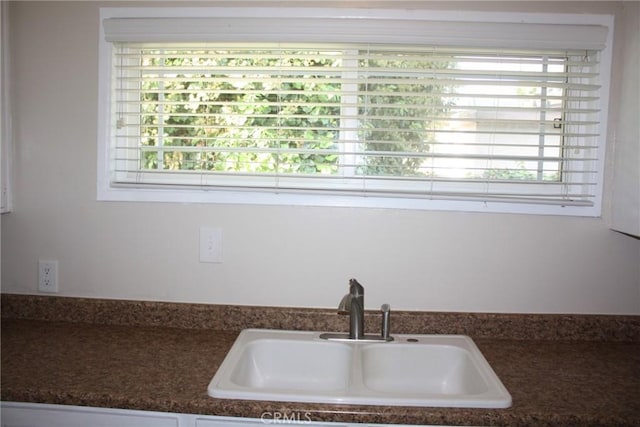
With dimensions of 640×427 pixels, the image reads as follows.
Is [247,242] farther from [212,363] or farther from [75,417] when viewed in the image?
[75,417]

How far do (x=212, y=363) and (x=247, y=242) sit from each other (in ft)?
1.60

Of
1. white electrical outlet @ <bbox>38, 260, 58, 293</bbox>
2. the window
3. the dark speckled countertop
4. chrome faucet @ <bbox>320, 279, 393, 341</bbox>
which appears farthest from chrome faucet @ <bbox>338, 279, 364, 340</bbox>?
white electrical outlet @ <bbox>38, 260, 58, 293</bbox>

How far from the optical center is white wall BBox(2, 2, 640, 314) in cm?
197

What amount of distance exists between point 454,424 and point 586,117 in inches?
48.0

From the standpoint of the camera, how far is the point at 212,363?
166cm

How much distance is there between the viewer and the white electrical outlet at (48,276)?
80.7 inches

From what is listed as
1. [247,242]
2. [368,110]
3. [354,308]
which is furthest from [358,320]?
[368,110]

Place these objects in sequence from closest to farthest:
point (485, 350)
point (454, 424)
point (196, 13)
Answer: point (454, 424), point (485, 350), point (196, 13)

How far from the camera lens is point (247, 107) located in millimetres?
2006

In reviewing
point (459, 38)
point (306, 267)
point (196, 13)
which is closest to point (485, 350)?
point (306, 267)

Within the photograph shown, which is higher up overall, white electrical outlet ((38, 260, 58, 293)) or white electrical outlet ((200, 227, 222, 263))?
white electrical outlet ((200, 227, 222, 263))

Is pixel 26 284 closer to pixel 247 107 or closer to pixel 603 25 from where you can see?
pixel 247 107

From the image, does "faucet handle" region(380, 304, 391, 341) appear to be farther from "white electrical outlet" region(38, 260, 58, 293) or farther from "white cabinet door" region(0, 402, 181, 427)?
"white electrical outlet" region(38, 260, 58, 293)

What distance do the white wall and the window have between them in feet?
0.26
